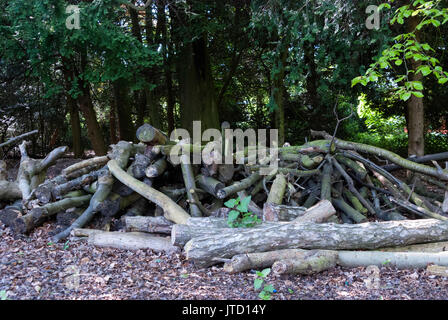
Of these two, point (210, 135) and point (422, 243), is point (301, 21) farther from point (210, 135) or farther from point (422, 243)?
point (422, 243)

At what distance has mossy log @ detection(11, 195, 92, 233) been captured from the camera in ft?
16.7

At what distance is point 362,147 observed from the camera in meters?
6.08

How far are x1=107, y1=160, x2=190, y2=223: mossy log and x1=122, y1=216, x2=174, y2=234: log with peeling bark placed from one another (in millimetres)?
96

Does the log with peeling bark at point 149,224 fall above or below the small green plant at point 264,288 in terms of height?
above

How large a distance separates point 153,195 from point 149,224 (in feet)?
1.32

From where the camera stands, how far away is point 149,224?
15.7 ft

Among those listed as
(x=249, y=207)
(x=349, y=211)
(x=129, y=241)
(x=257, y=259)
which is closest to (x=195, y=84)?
(x=249, y=207)

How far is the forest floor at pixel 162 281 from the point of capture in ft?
11.1

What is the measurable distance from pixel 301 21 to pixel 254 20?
1.01 m

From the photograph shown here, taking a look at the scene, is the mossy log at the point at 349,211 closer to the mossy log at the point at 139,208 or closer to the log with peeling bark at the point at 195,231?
the log with peeling bark at the point at 195,231

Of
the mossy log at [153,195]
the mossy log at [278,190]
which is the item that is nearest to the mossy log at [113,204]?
the mossy log at [153,195]

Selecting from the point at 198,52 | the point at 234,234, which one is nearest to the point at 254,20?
the point at 198,52

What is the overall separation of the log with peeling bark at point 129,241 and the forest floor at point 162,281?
132 millimetres

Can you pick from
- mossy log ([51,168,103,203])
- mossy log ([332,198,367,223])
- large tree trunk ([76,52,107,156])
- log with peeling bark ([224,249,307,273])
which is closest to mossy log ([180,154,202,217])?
mossy log ([51,168,103,203])
